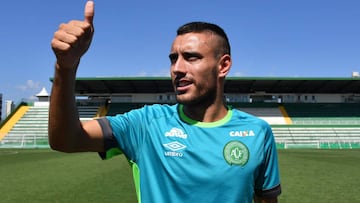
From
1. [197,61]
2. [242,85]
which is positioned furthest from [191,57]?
[242,85]

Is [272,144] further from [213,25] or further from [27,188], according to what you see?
[27,188]

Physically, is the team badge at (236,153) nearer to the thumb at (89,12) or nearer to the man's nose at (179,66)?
the man's nose at (179,66)

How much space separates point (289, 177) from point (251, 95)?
39.1m

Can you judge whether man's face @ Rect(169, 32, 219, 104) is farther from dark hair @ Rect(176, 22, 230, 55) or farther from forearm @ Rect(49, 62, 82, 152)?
forearm @ Rect(49, 62, 82, 152)

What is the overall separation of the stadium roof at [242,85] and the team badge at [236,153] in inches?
1629

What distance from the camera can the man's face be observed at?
211 centimetres

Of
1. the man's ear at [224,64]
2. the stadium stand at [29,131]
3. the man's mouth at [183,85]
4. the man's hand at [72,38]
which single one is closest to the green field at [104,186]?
the man's ear at [224,64]

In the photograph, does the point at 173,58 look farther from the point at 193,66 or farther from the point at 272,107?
the point at 272,107

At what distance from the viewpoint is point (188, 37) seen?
2.17 m

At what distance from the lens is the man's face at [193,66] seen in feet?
6.93

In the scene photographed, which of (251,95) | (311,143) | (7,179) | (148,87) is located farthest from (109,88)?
(7,179)

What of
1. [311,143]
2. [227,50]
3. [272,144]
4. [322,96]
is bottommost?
[311,143]

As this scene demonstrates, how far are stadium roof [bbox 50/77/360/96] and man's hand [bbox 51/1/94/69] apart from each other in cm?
4196

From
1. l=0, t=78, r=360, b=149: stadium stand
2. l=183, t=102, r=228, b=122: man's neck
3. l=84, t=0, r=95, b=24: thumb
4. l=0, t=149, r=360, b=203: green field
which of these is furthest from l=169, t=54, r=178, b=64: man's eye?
l=0, t=78, r=360, b=149: stadium stand
